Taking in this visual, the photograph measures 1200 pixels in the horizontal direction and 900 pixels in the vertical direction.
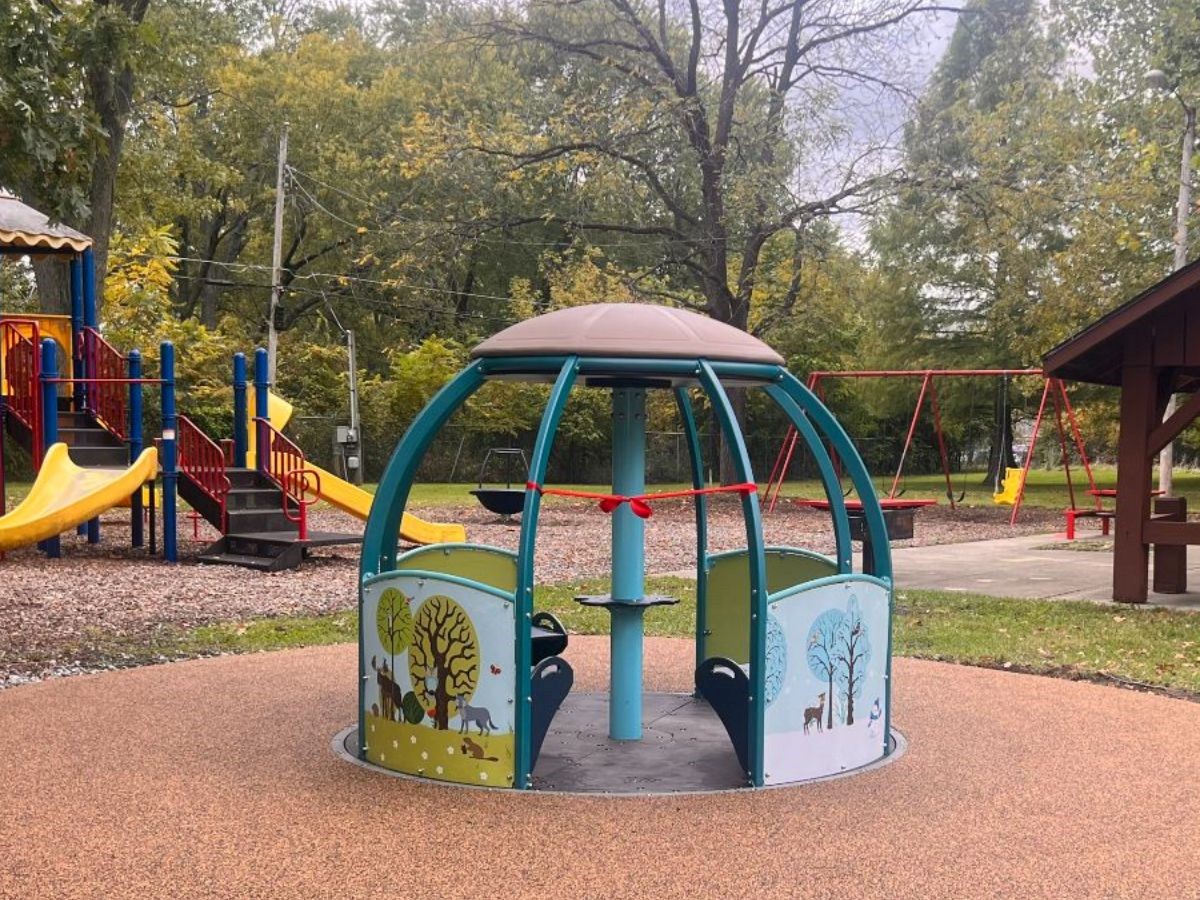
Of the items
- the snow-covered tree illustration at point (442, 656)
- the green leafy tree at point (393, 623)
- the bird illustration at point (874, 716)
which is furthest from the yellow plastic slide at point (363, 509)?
the bird illustration at point (874, 716)

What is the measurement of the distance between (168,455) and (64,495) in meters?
1.52

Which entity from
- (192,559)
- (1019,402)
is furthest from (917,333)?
(192,559)

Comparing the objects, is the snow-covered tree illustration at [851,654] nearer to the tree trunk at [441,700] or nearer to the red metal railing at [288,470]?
the tree trunk at [441,700]

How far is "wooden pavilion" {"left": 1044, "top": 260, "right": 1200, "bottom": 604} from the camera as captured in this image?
11.0 meters

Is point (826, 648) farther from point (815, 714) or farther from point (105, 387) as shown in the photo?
point (105, 387)

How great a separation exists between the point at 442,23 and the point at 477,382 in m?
22.1

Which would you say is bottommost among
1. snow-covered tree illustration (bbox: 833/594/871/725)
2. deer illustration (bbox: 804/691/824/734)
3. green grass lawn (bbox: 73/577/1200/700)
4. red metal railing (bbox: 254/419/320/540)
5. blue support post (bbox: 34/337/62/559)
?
green grass lawn (bbox: 73/577/1200/700)

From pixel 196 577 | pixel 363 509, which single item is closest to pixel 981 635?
pixel 196 577

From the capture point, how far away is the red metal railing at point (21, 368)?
1495cm

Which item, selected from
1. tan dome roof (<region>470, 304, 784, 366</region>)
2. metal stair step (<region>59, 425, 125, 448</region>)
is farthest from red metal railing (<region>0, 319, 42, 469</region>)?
tan dome roof (<region>470, 304, 784, 366</region>)

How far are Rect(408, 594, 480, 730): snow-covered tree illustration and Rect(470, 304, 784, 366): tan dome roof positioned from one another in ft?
4.04

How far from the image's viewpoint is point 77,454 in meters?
15.0

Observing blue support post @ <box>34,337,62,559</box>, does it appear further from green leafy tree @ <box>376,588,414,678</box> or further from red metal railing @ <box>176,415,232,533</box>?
green leafy tree @ <box>376,588,414,678</box>

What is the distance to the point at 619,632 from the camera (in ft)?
20.9
